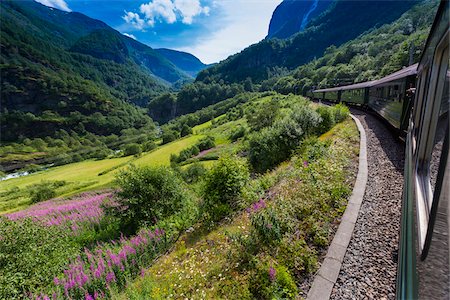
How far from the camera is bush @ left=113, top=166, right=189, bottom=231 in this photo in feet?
30.3

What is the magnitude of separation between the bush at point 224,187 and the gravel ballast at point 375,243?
13.3 ft

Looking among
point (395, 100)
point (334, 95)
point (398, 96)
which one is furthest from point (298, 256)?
point (334, 95)

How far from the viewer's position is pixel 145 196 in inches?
370

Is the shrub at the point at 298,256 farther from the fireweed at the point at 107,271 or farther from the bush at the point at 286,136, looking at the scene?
the bush at the point at 286,136

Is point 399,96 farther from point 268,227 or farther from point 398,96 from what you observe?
point 268,227

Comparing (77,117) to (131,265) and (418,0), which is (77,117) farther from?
(418,0)

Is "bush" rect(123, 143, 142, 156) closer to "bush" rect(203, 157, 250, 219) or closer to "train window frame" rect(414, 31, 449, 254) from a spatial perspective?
"bush" rect(203, 157, 250, 219)

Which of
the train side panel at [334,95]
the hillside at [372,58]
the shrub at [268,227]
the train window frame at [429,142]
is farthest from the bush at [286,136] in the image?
the hillside at [372,58]

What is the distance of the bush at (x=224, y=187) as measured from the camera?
26.5 feet

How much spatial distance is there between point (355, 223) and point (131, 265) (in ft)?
19.8

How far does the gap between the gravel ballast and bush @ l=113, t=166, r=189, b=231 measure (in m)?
7.23

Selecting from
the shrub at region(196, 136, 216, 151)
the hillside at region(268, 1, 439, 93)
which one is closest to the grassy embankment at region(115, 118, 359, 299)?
the shrub at region(196, 136, 216, 151)

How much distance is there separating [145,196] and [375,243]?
8193mm

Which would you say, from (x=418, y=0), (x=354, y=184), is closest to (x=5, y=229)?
(x=354, y=184)
